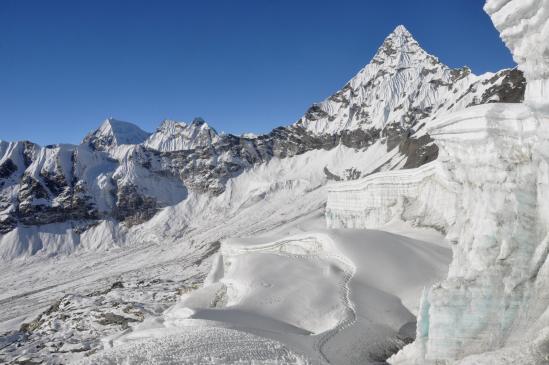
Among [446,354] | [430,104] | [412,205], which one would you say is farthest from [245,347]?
[430,104]

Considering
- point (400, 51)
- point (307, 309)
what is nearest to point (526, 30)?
point (307, 309)

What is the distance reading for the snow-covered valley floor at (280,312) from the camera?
16094mm

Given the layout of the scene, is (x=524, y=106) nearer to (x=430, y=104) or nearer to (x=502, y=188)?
(x=502, y=188)

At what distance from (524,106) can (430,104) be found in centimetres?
15466

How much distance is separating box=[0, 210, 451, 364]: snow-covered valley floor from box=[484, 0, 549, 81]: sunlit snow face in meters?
11.1

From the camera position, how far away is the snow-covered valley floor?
52.8 ft

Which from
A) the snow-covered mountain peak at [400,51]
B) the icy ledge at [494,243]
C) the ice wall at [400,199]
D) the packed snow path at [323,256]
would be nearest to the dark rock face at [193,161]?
the snow-covered mountain peak at [400,51]

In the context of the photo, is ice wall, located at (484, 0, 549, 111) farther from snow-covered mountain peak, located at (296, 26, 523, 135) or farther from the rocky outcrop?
snow-covered mountain peak, located at (296, 26, 523, 135)

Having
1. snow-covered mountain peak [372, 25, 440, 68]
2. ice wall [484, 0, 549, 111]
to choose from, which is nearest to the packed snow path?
→ ice wall [484, 0, 549, 111]

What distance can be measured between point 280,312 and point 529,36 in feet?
51.2

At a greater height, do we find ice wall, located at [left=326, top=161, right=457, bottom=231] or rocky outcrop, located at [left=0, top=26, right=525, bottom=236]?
rocky outcrop, located at [left=0, top=26, right=525, bottom=236]

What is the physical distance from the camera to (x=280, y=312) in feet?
73.5

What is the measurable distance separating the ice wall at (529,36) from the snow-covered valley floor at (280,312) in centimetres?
1066

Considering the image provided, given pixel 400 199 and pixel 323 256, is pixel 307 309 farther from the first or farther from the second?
pixel 400 199
